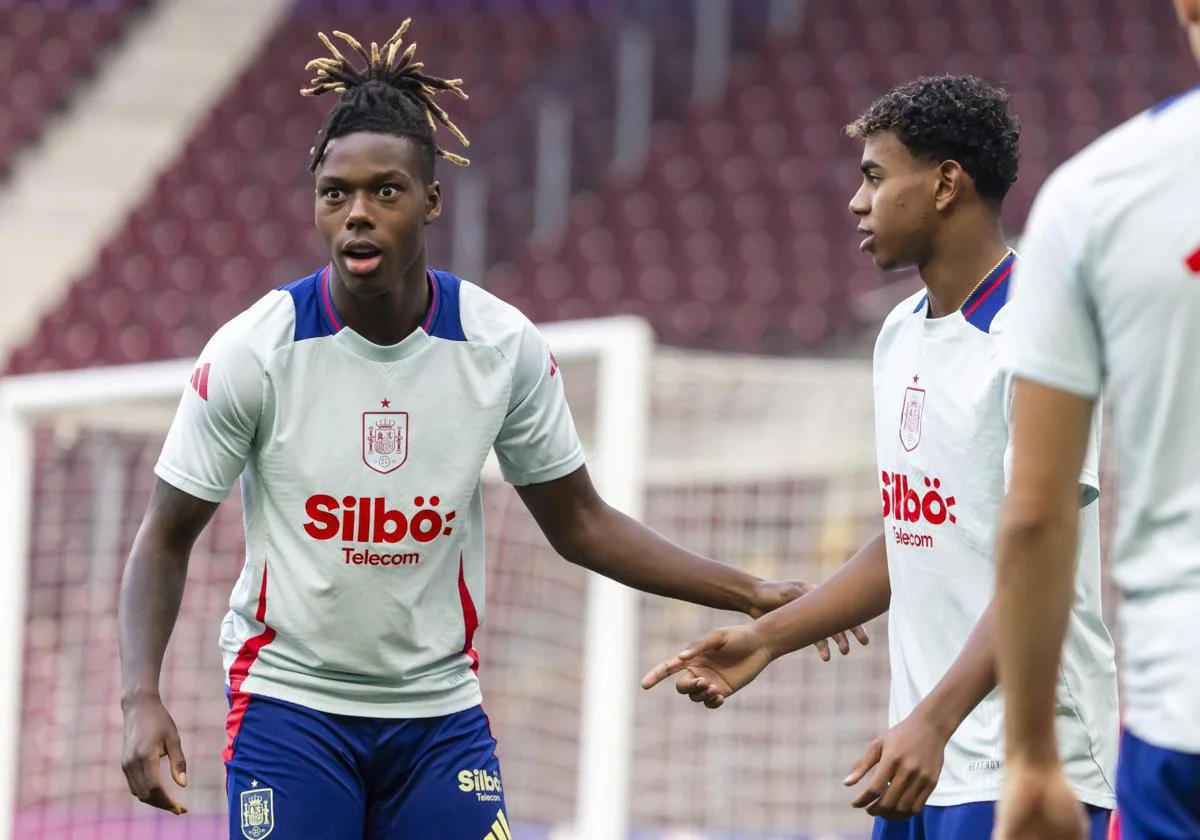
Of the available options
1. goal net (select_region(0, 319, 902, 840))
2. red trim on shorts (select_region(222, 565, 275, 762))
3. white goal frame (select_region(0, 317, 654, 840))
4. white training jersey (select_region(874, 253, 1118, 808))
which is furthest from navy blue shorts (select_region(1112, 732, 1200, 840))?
goal net (select_region(0, 319, 902, 840))

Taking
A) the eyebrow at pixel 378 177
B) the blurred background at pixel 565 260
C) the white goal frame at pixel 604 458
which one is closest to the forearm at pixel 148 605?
the eyebrow at pixel 378 177

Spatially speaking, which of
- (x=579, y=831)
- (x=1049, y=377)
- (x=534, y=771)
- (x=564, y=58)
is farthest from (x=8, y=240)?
(x=1049, y=377)

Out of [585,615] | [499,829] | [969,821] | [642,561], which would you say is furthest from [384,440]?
[585,615]

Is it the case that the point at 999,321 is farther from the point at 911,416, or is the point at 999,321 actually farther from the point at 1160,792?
the point at 1160,792

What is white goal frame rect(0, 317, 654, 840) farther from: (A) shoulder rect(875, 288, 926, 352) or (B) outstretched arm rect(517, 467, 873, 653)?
(A) shoulder rect(875, 288, 926, 352)

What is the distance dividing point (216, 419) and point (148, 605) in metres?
0.38

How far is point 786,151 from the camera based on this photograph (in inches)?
484

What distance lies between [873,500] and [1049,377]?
235 inches

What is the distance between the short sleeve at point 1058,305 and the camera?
1905 mm

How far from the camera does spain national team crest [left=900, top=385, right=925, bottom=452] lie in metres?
3.29

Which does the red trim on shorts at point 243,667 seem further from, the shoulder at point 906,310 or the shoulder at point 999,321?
the shoulder at point 999,321

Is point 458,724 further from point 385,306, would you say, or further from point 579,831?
point 579,831

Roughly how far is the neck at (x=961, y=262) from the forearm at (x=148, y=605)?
1544 mm

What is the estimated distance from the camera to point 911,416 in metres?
3.30
